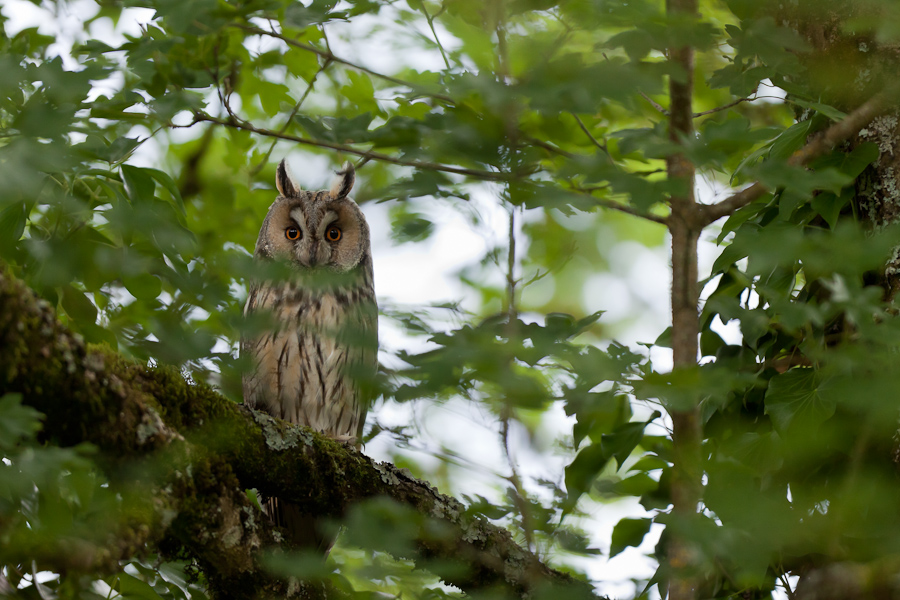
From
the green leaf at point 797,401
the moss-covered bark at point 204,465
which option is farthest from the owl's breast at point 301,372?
the green leaf at point 797,401

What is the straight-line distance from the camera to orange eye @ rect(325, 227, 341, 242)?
379 centimetres

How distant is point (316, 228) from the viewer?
3693mm

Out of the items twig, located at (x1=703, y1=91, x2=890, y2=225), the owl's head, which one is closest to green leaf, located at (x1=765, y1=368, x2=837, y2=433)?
twig, located at (x1=703, y1=91, x2=890, y2=225)

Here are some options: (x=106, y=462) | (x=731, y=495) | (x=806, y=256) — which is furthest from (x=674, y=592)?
(x=106, y=462)

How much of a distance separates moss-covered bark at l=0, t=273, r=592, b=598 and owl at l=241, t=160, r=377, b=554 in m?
0.51

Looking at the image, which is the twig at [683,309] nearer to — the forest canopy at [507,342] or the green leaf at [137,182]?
the forest canopy at [507,342]

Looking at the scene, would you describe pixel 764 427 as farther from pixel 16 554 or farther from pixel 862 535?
pixel 16 554

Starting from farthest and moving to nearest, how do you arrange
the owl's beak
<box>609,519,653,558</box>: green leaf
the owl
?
the owl's beak
the owl
<box>609,519,653,558</box>: green leaf

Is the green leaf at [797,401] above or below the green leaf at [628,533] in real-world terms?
above

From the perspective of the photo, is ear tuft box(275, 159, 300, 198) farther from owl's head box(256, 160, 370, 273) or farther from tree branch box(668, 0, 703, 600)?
tree branch box(668, 0, 703, 600)

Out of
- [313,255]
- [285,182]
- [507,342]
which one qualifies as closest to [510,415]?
[507,342]

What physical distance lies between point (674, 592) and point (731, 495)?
0.30 meters

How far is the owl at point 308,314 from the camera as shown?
3.23 m

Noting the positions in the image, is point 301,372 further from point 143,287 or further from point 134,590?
point 134,590
